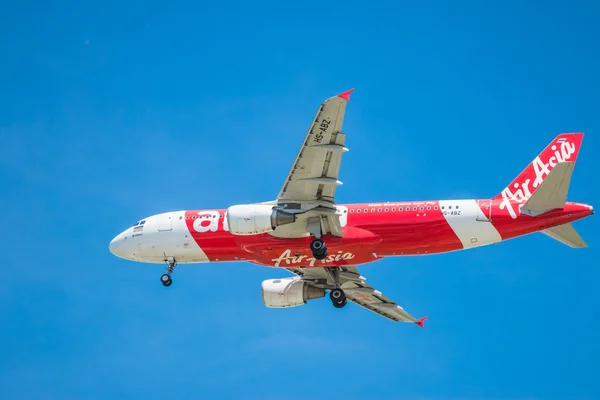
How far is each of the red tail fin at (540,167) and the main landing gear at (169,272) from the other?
16028 mm

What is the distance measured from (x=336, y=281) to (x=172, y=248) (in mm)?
8284

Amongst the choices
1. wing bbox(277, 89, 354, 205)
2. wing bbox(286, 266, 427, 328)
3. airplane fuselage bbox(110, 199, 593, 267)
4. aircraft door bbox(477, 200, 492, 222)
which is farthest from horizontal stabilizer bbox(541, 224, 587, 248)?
wing bbox(286, 266, 427, 328)

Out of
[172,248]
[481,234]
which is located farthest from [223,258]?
[481,234]

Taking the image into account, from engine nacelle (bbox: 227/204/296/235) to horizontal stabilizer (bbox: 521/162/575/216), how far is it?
34.6ft

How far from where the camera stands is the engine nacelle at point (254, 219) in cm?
4047

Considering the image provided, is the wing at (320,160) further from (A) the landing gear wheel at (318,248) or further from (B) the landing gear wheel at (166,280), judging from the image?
(B) the landing gear wheel at (166,280)

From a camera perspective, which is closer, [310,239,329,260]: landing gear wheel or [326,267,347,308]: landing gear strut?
[310,239,329,260]: landing gear wheel

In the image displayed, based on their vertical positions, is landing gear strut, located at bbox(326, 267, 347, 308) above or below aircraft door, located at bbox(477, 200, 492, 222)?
below

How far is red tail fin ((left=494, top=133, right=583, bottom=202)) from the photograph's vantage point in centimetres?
4131

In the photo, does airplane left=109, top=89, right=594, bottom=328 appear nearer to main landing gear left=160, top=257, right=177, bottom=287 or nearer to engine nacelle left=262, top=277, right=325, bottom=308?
main landing gear left=160, top=257, right=177, bottom=287

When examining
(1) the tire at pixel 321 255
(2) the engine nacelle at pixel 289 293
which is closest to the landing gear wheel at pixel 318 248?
(1) the tire at pixel 321 255

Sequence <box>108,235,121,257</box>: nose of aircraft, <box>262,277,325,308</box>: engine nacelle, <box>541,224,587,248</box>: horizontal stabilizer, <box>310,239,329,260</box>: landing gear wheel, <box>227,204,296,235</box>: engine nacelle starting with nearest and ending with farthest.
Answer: <box>227,204,296,235</box>: engine nacelle → <box>541,224,587,248</box>: horizontal stabilizer → <box>310,239,329,260</box>: landing gear wheel → <box>108,235,121,257</box>: nose of aircraft → <box>262,277,325,308</box>: engine nacelle

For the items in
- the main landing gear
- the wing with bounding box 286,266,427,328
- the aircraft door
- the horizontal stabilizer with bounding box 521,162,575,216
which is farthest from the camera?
the wing with bounding box 286,266,427,328

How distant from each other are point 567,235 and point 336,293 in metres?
11.5
